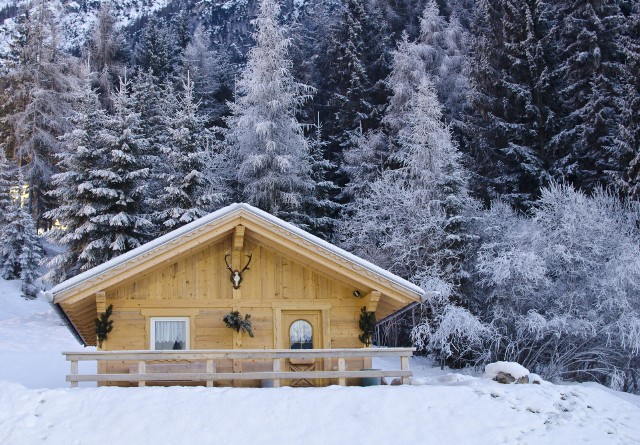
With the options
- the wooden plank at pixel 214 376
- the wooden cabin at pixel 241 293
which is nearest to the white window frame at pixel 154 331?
the wooden cabin at pixel 241 293

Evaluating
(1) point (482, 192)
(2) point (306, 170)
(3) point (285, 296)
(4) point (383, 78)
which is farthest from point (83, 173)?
(4) point (383, 78)

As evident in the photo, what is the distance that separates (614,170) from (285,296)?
19.4m

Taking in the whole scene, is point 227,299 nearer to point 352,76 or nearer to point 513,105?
point 513,105

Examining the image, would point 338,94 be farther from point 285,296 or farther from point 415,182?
point 285,296

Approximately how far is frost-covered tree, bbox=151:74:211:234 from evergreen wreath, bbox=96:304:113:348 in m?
13.0

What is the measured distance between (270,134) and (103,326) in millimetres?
17112

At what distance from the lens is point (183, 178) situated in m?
28.8

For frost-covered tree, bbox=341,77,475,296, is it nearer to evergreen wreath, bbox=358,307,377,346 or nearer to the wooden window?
evergreen wreath, bbox=358,307,377,346

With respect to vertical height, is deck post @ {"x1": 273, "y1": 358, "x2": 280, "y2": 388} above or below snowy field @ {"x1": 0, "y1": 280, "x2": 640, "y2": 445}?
above

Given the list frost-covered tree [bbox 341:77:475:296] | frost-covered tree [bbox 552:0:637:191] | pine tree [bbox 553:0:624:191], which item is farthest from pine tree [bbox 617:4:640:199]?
frost-covered tree [bbox 341:77:475:296]

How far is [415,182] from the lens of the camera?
97.2 ft

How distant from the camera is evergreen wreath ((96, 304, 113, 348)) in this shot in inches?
583

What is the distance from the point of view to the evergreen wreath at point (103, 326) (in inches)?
583

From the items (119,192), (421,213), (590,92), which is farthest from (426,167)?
(119,192)
